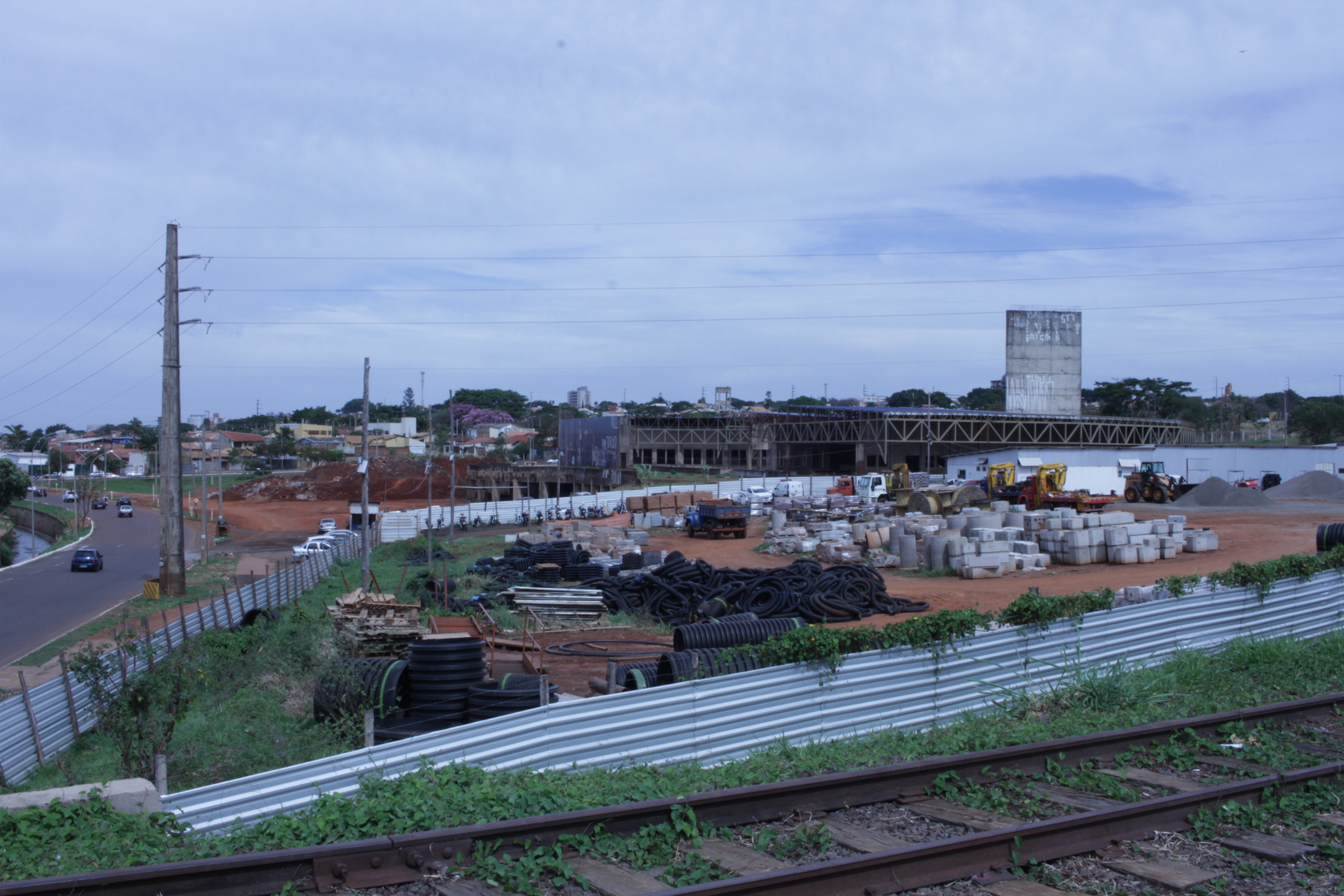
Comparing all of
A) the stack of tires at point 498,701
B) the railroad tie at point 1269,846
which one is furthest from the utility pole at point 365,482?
the railroad tie at point 1269,846

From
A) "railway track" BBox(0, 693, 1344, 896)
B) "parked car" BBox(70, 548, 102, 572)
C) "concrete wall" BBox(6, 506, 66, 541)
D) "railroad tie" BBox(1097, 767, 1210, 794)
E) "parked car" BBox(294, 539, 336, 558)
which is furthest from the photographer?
"concrete wall" BBox(6, 506, 66, 541)

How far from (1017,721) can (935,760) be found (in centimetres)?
318

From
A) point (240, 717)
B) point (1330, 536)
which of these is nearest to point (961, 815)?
point (240, 717)

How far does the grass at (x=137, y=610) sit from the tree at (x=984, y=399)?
13337 cm

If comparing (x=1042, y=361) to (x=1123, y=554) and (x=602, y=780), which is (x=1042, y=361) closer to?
(x=1123, y=554)

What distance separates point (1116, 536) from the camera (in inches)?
1187

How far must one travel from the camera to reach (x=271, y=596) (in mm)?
26625

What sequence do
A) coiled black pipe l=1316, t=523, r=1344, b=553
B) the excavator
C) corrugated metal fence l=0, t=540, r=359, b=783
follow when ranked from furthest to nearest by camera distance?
the excavator < coiled black pipe l=1316, t=523, r=1344, b=553 < corrugated metal fence l=0, t=540, r=359, b=783

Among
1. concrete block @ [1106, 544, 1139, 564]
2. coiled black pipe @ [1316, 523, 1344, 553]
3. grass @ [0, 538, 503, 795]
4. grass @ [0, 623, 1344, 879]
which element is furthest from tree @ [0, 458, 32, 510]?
coiled black pipe @ [1316, 523, 1344, 553]

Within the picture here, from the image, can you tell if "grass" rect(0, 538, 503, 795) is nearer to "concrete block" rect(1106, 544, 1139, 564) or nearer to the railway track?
the railway track

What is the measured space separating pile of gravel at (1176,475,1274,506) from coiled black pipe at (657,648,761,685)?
43.3 metres

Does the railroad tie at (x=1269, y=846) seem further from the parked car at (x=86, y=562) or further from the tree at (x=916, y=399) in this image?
the tree at (x=916, y=399)

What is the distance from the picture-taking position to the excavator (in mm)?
41688

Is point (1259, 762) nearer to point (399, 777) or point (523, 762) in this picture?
point (523, 762)
